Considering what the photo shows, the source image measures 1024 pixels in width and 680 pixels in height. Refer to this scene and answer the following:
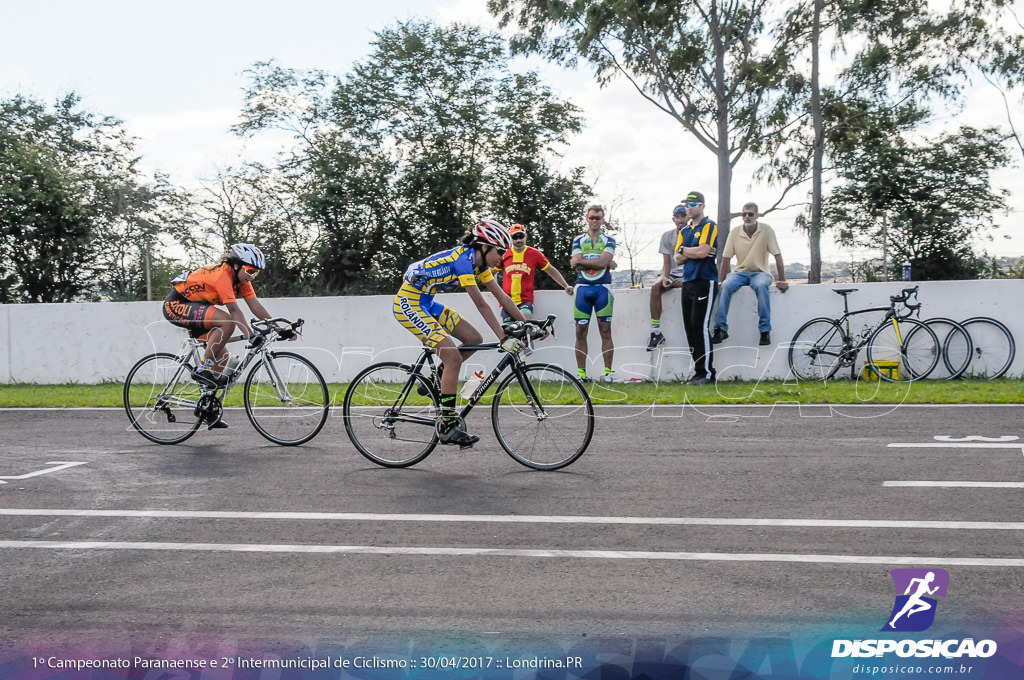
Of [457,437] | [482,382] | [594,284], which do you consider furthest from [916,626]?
[594,284]

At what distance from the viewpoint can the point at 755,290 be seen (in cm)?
1341

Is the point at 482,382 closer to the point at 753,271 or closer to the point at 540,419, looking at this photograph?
the point at 540,419

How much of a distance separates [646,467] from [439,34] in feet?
62.4

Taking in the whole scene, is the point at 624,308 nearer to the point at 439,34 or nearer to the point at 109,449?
the point at 109,449

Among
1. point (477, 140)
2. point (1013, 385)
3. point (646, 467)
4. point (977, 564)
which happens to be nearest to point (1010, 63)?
point (477, 140)

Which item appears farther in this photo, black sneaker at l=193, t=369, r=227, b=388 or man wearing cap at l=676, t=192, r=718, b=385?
man wearing cap at l=676, t=192, r=718, b=385

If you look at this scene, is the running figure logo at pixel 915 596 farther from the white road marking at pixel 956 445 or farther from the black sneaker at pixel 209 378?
the black sneaker at pixel 209 378

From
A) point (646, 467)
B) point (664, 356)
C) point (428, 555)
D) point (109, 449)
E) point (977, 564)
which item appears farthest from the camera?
point (664, 356)

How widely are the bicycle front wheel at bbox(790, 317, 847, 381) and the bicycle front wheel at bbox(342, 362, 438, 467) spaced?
6.89 metres

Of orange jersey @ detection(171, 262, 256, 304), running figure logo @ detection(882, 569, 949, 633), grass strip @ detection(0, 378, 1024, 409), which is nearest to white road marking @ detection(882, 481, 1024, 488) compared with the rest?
running figure logo @ detection(882, 569, 949, 633)

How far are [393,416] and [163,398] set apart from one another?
108 inches

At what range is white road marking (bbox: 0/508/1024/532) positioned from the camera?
5.81 meters

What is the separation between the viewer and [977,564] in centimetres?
499

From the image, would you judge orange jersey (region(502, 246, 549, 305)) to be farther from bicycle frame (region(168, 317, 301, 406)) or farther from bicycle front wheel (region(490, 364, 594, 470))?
bicycle front wheel (region(490, 364, 594, 470))
